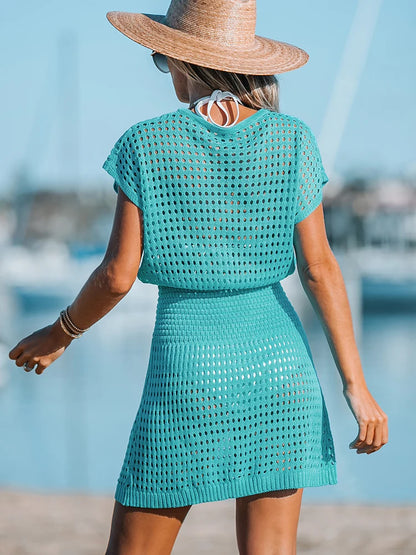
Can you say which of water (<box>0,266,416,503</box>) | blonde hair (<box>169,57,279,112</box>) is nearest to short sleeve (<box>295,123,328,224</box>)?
blonde hair (<box>169,57,279,112</box>)

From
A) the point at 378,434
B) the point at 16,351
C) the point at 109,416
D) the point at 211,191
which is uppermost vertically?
the point at 211,191

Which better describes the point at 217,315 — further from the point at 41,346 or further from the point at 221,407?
the point at 41,346

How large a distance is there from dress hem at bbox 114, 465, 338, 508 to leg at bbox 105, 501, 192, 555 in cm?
2

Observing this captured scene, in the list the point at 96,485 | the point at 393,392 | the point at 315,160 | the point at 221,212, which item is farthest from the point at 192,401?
the point at 393,392

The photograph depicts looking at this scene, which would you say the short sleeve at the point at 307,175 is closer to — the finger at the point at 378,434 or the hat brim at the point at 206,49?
the hat brim at the point at 206,49

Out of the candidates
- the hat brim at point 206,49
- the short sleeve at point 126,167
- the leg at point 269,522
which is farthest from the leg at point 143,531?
the hat brim at point 206,49

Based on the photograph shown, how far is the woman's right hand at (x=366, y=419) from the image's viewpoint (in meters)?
1.92

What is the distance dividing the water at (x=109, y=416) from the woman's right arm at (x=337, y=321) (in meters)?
3.71

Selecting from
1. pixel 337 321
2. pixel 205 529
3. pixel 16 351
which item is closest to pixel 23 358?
pixel 16 351

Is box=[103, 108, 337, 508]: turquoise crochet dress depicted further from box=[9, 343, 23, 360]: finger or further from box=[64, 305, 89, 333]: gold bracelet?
box=[9, 343, 23, 360]: finger

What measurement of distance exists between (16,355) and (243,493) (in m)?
0.52

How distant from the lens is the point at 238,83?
1949 mm

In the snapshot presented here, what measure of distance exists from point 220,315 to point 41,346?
37cm

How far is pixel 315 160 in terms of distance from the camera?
1.94m
